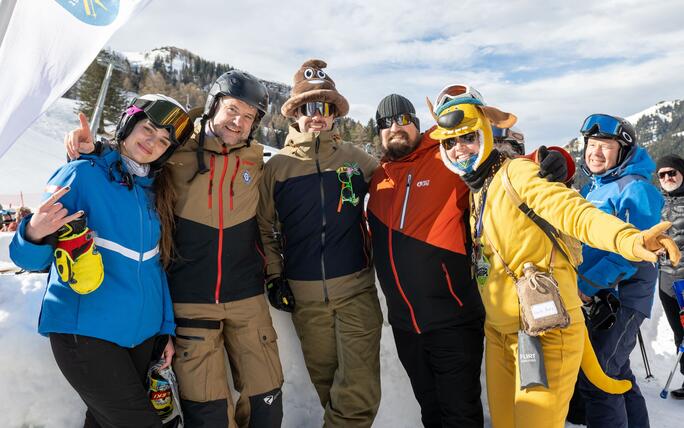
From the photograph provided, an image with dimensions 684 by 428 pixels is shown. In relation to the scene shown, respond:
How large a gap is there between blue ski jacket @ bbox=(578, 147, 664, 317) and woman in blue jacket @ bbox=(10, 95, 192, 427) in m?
2.92

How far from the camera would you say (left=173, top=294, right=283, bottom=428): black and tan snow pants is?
2.76m

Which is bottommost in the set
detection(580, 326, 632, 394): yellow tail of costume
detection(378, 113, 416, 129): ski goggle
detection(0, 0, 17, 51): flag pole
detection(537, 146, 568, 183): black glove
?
detection(580, 326, 632, 394): yellow tail of costume

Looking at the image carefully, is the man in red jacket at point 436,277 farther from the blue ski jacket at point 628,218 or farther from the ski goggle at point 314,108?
the blue ski jacket at point 628,218

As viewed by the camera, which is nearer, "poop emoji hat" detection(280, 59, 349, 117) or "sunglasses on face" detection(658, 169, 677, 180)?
"poop emoji hat" detection(280, 59, 349, 117)

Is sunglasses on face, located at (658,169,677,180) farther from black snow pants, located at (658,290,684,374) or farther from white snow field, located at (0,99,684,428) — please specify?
white snow field, located at (0,99,684,428)

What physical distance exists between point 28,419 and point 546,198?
10.3 feet

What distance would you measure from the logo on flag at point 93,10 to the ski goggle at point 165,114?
55 cm

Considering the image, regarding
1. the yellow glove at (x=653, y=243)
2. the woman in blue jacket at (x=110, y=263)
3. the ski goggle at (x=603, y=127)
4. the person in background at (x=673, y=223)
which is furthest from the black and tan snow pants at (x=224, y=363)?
the person in background at (x=673, y=223)

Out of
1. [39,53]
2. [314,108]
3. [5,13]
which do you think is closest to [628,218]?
[314,108]

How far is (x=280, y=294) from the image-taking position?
10.9 ft

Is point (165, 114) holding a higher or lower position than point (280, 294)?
higher

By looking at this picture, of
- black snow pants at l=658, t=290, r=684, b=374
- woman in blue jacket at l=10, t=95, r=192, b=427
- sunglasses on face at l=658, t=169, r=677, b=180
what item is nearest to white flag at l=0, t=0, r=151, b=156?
woman in blue jacket at l=10, t=95, r=192, b=427

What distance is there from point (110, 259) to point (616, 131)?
11.5 feet

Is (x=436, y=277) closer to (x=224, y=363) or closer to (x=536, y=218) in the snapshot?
(x=536, y=218)
